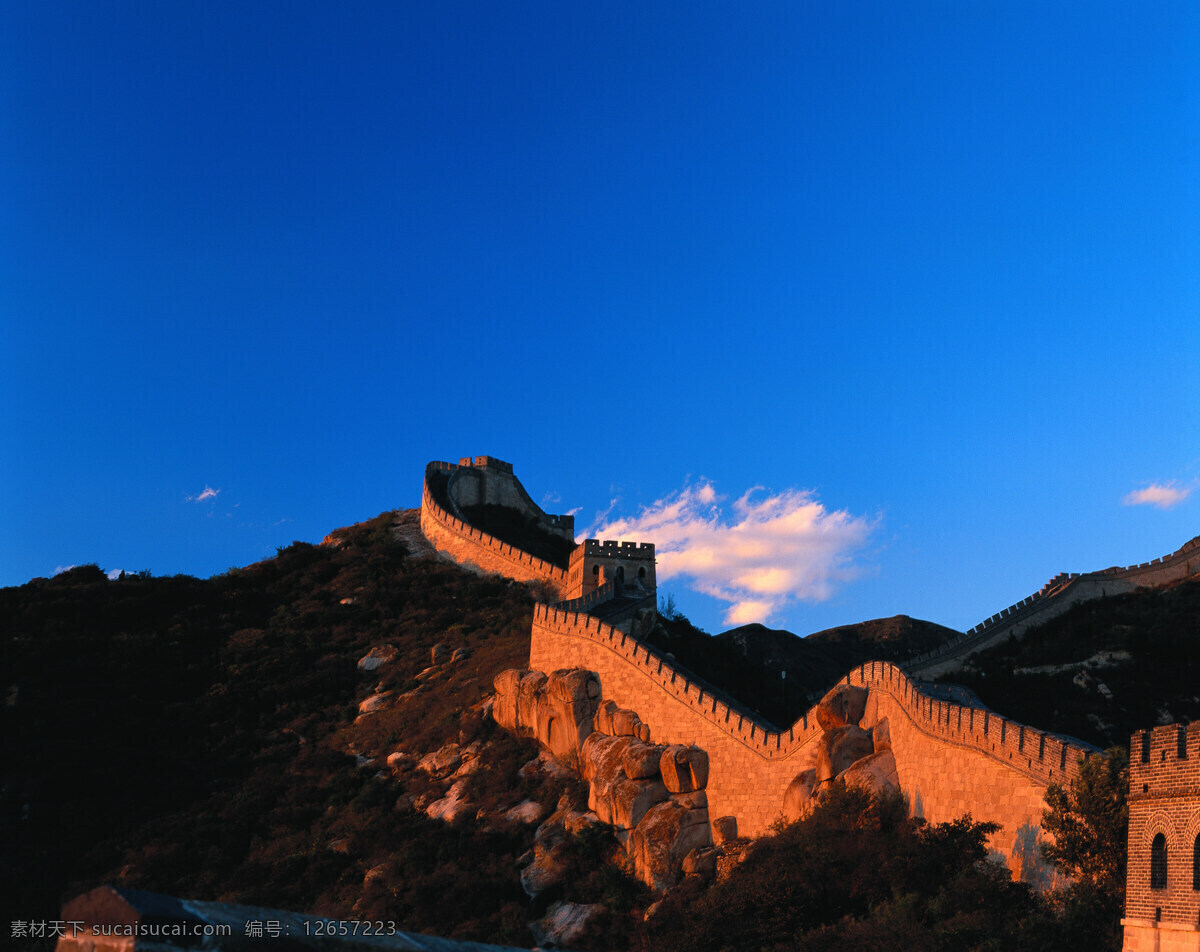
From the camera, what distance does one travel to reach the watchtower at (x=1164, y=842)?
17.0 meters

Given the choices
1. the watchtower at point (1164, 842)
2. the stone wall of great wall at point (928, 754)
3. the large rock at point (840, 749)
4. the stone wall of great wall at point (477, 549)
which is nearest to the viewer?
the watchtower at point (1164, 842)

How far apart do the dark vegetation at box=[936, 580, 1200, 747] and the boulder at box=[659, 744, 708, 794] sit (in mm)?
13019

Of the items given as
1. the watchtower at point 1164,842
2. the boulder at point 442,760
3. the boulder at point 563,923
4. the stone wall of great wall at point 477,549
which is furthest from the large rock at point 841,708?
the stone wall of great wall at point 477,549

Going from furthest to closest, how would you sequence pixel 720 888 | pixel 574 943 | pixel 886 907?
pixel 574 943 → pixel 720 888 → pixel 886 907

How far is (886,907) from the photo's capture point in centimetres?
2286

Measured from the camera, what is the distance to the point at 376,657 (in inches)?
2116

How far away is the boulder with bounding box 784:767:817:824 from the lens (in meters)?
29.4

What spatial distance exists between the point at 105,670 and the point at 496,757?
2590cm

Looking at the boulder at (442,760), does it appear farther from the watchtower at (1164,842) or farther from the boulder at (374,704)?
the watchtower at (1164,842)

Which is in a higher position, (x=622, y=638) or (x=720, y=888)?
(x=622, y=638)

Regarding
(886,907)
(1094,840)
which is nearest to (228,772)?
(886,907)

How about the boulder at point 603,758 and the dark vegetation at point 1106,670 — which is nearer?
the boulder at point 603,758

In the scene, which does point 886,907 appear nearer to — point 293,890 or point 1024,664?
point 293,890

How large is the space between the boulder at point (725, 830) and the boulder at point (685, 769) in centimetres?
147
